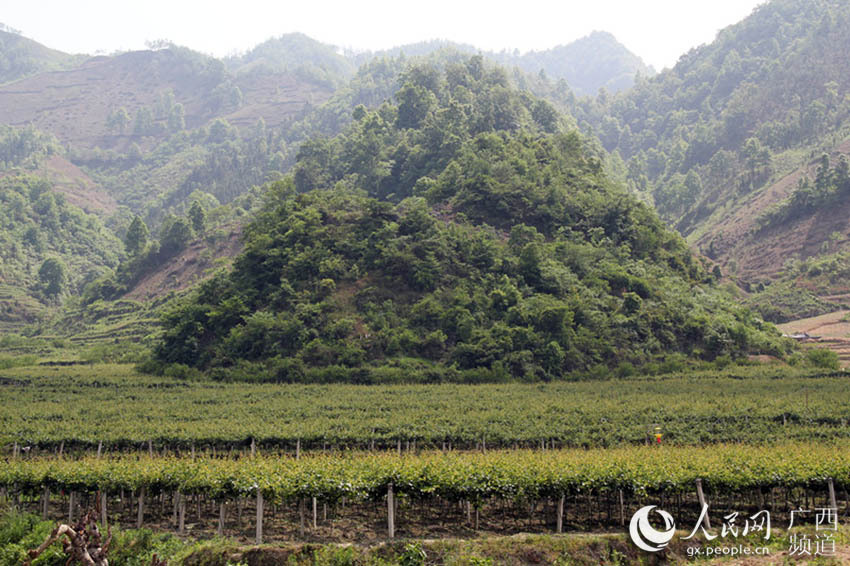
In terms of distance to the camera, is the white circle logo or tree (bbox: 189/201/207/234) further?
tree (bbox: 189/201/207/234)

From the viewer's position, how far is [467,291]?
235 feet

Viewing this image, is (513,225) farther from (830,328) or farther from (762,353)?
(830,328)

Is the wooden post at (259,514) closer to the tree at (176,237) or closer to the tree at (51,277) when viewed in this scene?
the tree at (176,237)

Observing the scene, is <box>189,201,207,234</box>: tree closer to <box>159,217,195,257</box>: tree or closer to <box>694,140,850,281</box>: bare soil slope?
<box>159,217,195,257</box>: tree

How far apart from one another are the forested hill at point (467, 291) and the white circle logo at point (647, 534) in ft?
126

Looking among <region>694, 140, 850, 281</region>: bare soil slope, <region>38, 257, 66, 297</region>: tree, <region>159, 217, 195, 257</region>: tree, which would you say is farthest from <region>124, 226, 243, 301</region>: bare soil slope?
<region>694, 140, 850, 281</region>: bare soil slope

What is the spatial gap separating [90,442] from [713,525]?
30723 mm

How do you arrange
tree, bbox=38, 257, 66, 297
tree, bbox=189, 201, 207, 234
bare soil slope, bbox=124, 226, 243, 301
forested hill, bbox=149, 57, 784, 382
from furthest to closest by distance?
tree, bbox=38, 257, 66, 297 → tree, bbox=189, 201, 207, 234 → bare soil slope, bbox=124, 226, 243, 301 → forested hill, bbox=149, 57, 784, 382

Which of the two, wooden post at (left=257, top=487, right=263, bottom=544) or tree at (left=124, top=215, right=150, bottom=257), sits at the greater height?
tree at (left=124, top=215, right=150, bottom=257)

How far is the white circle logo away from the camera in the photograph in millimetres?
21031

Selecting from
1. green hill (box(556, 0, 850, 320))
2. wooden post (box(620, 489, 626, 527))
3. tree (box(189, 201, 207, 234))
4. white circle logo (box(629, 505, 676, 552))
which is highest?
green hill (box(556, 0, 850, 320))

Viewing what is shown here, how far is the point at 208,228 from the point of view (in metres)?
125

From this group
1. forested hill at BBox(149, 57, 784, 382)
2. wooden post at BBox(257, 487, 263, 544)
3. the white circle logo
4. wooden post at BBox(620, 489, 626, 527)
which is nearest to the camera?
the white circle logo

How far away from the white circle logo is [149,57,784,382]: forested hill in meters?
38.4
